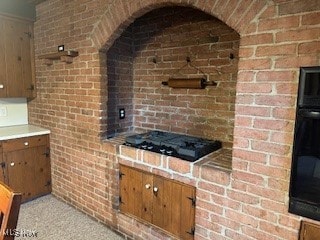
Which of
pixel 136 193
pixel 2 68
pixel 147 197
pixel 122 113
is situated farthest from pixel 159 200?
pixel 2 68

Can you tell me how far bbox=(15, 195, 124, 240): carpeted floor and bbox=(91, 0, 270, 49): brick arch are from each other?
1808 mm

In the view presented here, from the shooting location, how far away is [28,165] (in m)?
2.85

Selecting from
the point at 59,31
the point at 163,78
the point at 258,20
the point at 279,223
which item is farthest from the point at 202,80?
the point at 59,31

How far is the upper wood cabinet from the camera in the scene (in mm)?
2846

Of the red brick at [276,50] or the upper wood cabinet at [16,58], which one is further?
the upper wood cabinet at [16,58]

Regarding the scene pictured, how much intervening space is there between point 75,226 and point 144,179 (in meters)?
1.00

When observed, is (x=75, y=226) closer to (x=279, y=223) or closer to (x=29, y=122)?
(x=29, y=122)

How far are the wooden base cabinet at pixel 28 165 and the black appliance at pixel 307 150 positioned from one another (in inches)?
108

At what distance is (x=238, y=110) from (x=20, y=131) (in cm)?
260

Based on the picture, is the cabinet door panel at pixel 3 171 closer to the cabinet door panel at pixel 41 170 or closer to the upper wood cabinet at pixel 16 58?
the cabinet door panel at pixel 41 170

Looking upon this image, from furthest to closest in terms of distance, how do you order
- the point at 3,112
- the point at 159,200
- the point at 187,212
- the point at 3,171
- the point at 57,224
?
the point at 3,112 → the point at 3,171 → the point at 57,224 → the point at 159,200 → the point at 187,212

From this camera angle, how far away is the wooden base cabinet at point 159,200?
5.96 feet

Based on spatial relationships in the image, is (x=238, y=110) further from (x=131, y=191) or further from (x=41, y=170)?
(x=41, y=170)

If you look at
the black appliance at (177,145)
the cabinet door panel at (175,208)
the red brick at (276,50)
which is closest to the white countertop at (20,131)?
the black appliance at (177,145)
